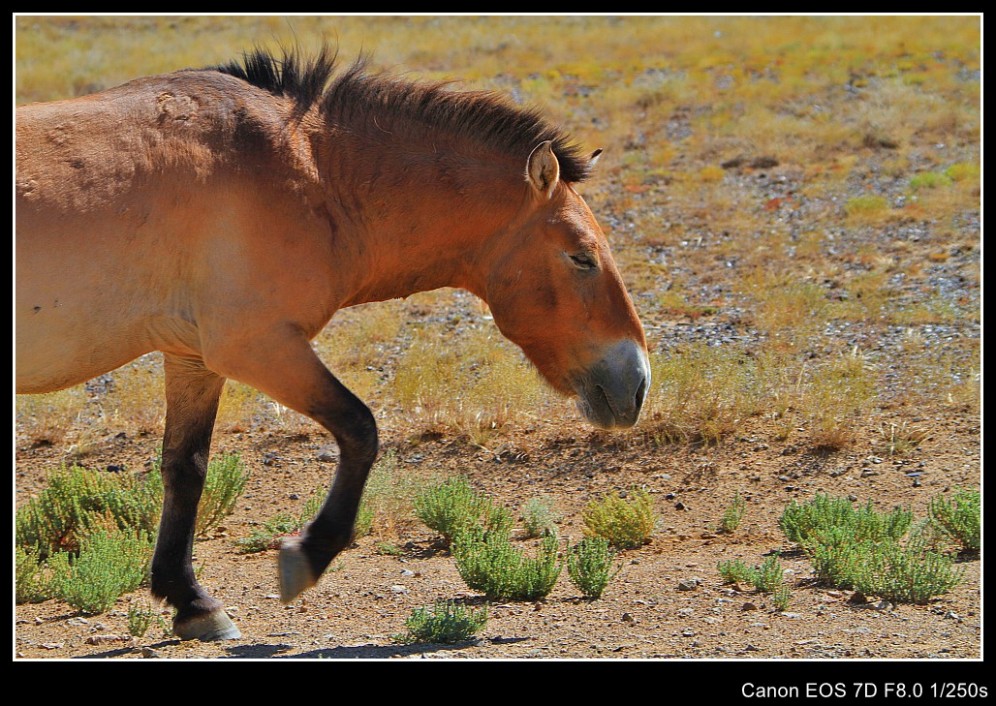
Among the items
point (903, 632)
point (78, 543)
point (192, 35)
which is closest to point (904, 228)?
point (903, 632)

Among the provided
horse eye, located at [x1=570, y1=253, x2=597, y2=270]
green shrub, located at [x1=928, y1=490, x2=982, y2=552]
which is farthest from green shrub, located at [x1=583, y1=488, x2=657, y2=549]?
horse eye, located at [x1=570, y1=253, x2=597, y2=270]

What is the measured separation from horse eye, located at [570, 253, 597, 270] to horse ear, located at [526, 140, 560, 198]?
1.02 feet

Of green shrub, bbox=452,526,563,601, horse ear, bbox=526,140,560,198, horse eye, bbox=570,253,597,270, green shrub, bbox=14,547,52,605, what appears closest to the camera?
horse ear, bbox=526,140,560,198

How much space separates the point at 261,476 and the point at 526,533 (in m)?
2.29

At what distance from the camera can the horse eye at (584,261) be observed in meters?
5.05

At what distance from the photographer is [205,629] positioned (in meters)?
5.28

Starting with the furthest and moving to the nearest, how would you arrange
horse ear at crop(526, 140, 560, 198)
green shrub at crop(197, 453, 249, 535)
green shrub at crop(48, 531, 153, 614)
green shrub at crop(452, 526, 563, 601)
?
green shrub at crop(197, 453, 249, 535) < green shrub at crop(452, 526, 563, 601) < green shrub at crop(48, 531, 153, 614) < horse ear at crop(526, 140, 560, 198)

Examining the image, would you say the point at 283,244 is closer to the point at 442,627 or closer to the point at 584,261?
the point at 584,261

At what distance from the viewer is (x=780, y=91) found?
23.0m

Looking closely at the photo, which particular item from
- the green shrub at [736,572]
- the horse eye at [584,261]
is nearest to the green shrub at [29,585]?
the horse eye at [584,261]

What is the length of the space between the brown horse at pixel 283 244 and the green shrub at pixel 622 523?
202 cm

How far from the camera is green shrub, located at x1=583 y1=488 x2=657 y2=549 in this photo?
273 inches

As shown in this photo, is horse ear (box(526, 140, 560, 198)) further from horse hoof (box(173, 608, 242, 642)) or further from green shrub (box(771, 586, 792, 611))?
horse hoof (box(173, 608, 242, 642))

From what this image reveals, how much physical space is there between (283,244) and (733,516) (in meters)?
3.88
